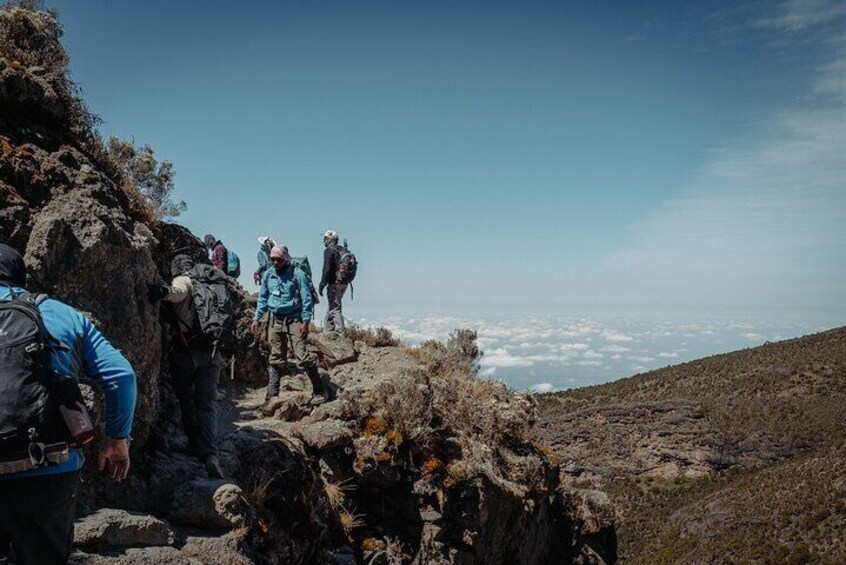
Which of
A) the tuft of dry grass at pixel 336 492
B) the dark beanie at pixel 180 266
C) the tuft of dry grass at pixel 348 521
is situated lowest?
the tuft of dry grass at pixel 348 521

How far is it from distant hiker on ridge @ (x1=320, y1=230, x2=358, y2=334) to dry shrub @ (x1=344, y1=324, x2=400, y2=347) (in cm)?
56

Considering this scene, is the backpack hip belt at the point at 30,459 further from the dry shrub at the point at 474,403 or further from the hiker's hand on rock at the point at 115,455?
the dry shrub at the point at 474,403

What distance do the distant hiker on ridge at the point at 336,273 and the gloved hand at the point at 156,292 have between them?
8138 millimetres

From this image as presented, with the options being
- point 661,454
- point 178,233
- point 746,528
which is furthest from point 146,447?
point 661,454

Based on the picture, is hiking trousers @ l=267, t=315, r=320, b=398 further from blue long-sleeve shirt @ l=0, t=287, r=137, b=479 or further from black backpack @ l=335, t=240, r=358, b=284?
blue long-sleeve shirt @ l=0, t=287, r=137, b=479

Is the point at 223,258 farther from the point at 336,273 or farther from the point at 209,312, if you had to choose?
the point at 209,312

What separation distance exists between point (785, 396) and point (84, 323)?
2976 inches

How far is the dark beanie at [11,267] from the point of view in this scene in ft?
10.0

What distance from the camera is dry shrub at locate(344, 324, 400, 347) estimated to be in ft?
49.5

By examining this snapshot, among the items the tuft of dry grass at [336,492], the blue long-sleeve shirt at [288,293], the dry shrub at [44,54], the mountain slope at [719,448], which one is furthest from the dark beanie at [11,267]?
the mountain slope at [719,448]

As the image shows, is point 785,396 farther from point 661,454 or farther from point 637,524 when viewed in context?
point 637,524

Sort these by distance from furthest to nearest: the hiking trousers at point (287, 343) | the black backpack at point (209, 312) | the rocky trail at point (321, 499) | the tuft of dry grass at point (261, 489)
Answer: the hiking trousers at point (287, 343)
the tuft of dry grass at point (261, 489)
the black backpack at point (209, 312)
the rocky trail at point (321, 499)

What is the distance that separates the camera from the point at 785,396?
6284 cm

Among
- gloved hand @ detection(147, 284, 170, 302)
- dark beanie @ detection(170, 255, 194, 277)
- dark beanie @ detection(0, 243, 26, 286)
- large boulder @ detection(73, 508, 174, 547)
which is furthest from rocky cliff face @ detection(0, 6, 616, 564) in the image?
dark beanie @ detection(0, 243, 26, 286)
